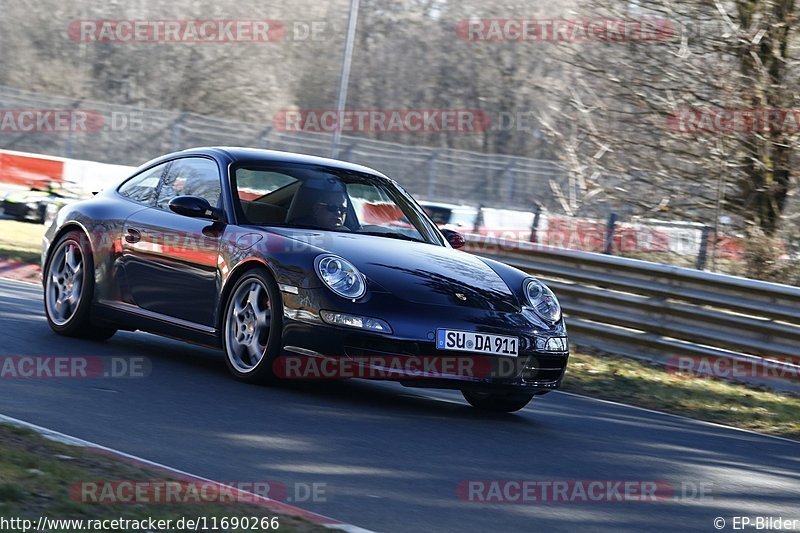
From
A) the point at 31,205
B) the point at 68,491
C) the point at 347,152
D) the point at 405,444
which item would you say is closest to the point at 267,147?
the point at 347,152

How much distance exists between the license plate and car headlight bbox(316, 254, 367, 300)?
50cm

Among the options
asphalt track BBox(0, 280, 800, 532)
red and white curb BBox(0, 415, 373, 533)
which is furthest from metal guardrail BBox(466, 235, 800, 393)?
red and white curb BBox(0, 415, 373, 533)

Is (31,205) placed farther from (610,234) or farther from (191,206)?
(191,206)

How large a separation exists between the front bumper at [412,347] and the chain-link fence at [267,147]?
21.1 metres

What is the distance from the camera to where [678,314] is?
10.8 metres

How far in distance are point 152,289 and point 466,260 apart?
6.61 ft

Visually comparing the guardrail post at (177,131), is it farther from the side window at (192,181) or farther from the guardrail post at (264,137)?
the side window at (192,181)

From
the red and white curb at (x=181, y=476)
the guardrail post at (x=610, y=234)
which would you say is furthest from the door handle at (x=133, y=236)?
the guardrail post at (x=610, y=234)

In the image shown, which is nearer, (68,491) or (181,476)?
(68,491)

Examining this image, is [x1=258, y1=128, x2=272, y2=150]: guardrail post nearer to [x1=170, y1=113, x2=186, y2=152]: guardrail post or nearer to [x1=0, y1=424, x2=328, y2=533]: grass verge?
[x1=170, y1=113, x2=186, y2=152]: guardrail post

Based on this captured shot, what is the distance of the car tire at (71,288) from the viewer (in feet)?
28.1

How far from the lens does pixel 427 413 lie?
722 centimetres

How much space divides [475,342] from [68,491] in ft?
9.74

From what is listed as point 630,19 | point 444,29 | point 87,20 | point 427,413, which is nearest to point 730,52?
point 630,19
